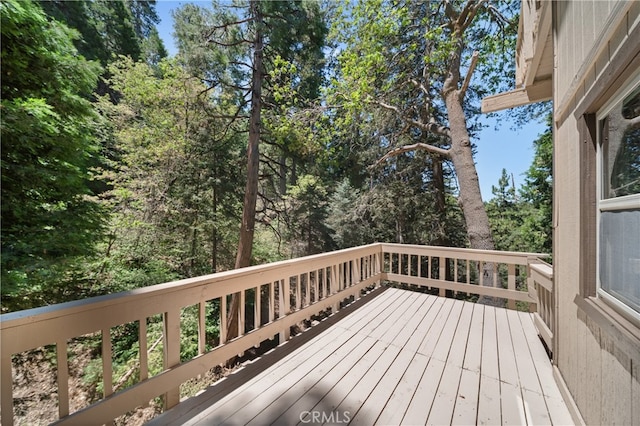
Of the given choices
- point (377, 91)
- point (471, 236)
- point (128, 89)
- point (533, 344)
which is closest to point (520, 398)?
point (533, 344)

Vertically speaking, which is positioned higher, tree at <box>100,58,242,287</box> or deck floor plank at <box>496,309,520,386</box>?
tree at <box>100,58,242,287</box>

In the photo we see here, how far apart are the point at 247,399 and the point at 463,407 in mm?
1424

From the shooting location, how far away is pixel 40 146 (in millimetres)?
4145

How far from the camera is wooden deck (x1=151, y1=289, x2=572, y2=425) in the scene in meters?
1.60

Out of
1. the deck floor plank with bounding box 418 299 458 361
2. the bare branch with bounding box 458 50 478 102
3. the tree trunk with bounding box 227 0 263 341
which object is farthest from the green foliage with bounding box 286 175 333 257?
the deck floor plank with bounding box 418 299 458 361

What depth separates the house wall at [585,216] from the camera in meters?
1.00

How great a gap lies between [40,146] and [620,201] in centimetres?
664

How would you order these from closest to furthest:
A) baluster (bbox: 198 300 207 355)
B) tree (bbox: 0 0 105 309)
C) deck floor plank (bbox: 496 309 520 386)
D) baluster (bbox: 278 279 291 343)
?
baluster (bbox: 198 300 207 355) < deck floor plank (bbox: 496 309 520 386) < baluster (bbox: 278 279 291 343) < tree (bbox: 0 0 105 309)

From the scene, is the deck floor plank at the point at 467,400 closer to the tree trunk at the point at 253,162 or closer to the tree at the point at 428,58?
the tree at the point at 428,58

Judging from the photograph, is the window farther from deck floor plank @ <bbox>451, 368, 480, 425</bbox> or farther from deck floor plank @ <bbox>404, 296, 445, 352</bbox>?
deck floor plank @ <bbox>404, 296, 445, 352</bbox>

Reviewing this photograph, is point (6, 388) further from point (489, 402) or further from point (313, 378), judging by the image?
point (489, 402)

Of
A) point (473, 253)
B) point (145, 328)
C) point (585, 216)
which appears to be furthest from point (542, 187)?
point (145, 328)

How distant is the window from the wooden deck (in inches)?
40.7

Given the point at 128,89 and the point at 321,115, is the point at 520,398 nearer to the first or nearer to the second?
the point at 321,115
